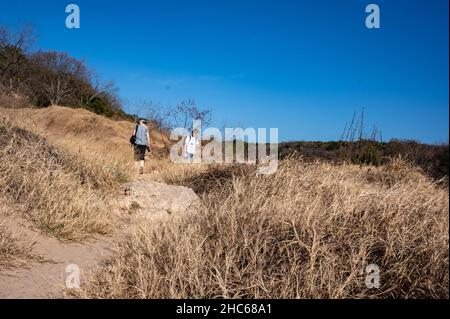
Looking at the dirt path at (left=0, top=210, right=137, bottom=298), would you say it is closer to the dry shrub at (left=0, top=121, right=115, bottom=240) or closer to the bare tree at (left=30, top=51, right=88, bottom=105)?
the dry shrub at (left=0, top=121, right=115, bottom=240)

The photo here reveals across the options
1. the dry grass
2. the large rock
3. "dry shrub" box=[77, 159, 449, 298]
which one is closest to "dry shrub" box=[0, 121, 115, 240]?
the large rock

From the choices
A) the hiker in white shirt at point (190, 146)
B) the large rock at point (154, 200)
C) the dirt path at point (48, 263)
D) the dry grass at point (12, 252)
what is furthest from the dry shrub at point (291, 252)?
the hiker in white shirt at point (190, 146)

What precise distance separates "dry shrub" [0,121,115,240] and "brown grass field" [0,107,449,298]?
2 cm

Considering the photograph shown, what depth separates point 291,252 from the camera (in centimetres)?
392

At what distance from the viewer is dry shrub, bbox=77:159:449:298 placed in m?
3.48

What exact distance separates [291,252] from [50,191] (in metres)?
3.97

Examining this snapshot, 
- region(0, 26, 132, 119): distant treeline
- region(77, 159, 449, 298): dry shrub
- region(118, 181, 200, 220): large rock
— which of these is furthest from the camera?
region(0, 26, 132, 119): distant treeline

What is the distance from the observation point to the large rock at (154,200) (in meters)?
7.67

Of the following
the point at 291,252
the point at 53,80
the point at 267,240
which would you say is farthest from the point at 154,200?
the point at 53,80

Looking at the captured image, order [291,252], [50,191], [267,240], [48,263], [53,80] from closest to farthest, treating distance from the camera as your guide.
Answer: [291,252], [267,240], [48,263], [50,191], [53,80]

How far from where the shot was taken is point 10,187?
627 centimetres

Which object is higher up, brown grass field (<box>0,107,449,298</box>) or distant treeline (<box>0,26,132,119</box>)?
distant treeline (<box>0,26,132,119</box>)

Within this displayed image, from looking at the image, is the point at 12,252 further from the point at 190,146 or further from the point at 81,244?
the point at 190,146

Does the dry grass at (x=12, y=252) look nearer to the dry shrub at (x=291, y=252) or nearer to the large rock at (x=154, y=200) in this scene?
the dry shrub at (x=291, y=252)
